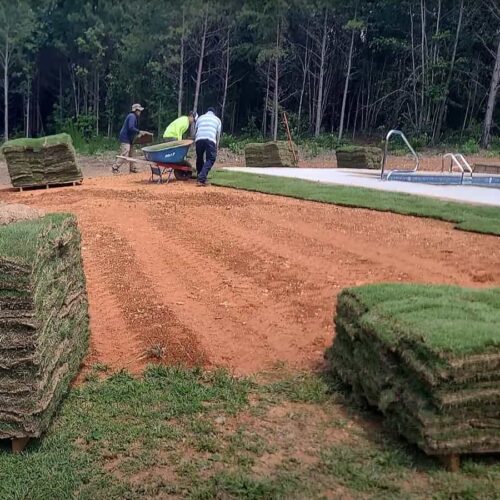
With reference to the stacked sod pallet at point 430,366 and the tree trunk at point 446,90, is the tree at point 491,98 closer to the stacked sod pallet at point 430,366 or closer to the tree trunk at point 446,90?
the tree trunk at point 446,90

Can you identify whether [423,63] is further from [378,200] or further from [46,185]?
[378,200]

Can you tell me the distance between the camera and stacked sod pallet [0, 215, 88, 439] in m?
3.48

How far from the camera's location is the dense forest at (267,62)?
100 ft

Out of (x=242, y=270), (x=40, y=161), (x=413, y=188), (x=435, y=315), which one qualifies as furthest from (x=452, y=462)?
(x=40, y=161)

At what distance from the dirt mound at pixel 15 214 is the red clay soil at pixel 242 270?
41.8 inches

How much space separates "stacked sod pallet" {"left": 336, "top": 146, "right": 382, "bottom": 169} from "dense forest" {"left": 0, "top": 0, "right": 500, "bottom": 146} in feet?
35.6

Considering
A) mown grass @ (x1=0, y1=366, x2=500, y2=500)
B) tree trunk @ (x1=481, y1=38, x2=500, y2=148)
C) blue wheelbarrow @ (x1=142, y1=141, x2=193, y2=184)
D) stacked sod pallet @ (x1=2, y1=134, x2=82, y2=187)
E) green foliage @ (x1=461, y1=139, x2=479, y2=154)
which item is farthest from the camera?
tree trunk @ (x1=481, y1=38, x2=500, y2=148)

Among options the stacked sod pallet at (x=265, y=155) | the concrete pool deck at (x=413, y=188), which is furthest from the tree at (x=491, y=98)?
the concrete pool deck at (x=413, y=188)

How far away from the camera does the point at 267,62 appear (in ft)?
109

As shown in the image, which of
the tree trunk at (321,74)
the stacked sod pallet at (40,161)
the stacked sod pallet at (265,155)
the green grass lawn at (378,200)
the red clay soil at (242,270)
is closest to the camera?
the red clay soil at (242,270)

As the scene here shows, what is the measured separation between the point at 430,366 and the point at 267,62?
31696 mm

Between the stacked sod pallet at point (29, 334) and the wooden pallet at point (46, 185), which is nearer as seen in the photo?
the stacked sod pallet at point (29, 334)

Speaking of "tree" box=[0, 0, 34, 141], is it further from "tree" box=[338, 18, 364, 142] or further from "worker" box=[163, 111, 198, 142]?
"worker" box=[163, 111, 198, 142]

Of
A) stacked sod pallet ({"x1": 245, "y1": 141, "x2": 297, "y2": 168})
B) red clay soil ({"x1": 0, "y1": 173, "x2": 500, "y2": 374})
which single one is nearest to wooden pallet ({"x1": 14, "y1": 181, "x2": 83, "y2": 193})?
red clay soil ({"x1": 0, "y1": 173, "x2": 500, "y2": 374})
